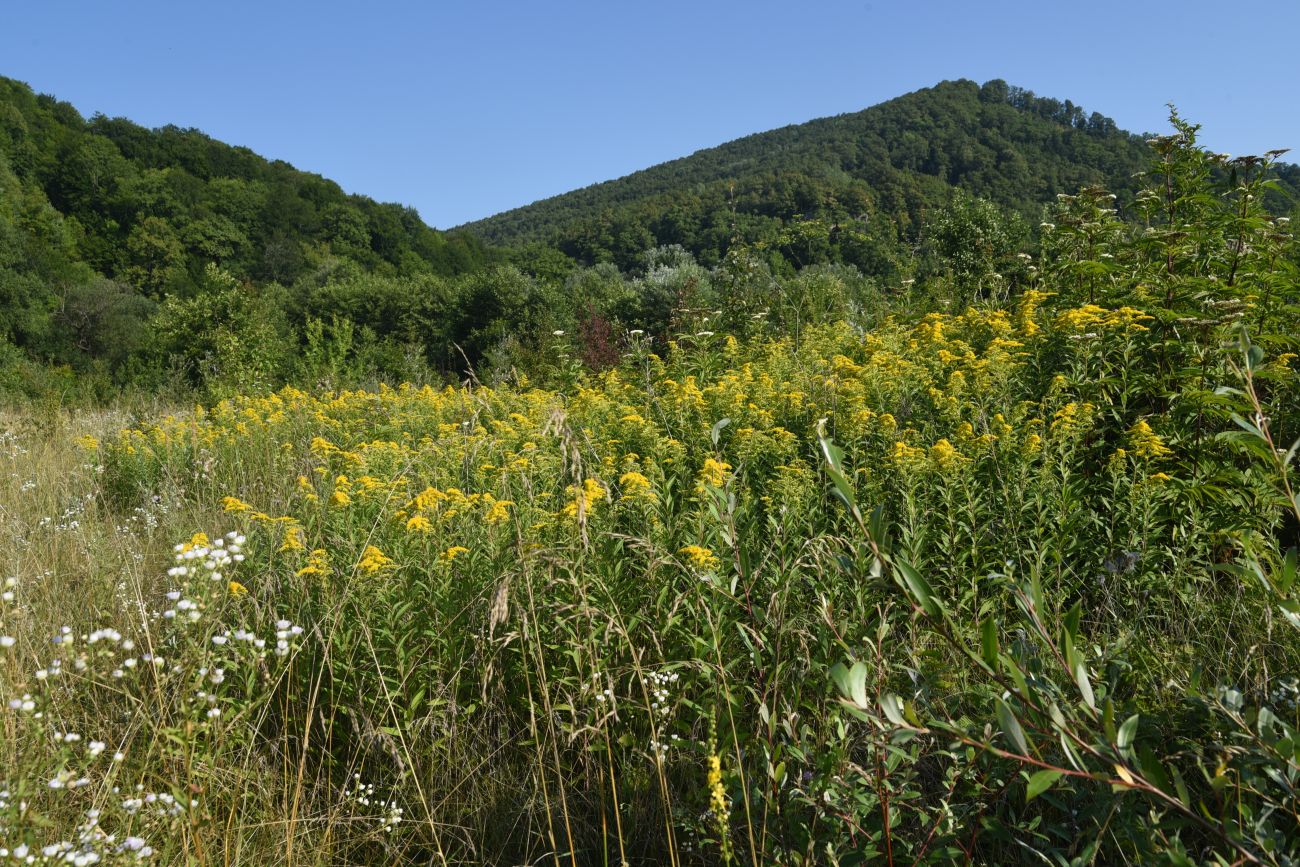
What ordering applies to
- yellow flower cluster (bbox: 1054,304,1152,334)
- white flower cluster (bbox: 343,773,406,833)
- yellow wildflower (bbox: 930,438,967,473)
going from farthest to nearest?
yellow flower cluster (bbox: 1054,304,1152,334) < yellow wildflower (bbox: 930,438,967,473) < white flower cluster (bbox: 343,773,406,833)

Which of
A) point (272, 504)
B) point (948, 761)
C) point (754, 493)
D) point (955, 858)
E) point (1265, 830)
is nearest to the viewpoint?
point (1265, 830)

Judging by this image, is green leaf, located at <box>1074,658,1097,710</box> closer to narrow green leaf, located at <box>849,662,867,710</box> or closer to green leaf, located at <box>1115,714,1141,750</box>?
green leaf, located at <box>1115,714,1141,750</box>

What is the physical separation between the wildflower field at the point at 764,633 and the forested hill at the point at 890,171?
41.7 feet

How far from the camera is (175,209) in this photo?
49.9 meters

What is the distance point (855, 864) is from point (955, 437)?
2229 millimetres

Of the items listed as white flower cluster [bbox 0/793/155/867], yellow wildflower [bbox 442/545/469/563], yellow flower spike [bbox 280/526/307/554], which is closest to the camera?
white flower cluster [bbox 0/793/155/867]

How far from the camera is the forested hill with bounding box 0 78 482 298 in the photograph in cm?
4656

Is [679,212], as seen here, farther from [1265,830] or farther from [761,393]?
[1265,830]

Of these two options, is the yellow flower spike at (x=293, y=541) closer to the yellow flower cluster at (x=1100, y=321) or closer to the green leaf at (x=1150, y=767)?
the green leaf at (x=1150, y=767)

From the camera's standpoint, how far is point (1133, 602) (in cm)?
266

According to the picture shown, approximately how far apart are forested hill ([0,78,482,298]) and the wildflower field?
47024mm

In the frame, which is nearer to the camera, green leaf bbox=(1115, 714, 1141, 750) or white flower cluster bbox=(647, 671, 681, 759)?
green leaf bbox=(1115, 714, 1141, 750)

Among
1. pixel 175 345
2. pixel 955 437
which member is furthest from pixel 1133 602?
pixel 175 345

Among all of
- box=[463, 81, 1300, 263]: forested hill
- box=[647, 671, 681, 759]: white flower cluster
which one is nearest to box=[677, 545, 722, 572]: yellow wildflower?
box=[647, 671, 681, 759]: white flower cluster
